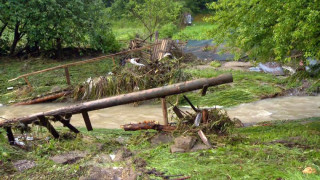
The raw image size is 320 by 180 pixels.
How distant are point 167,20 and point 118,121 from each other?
1629 centimetres

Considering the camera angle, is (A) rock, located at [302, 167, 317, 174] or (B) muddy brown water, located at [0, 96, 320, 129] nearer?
(A) rock, located at [302, 167, 317, 174]

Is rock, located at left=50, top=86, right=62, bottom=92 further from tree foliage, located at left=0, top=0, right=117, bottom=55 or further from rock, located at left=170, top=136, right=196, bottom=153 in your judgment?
rock, located at left=170, top=136, right=196, bottom=153

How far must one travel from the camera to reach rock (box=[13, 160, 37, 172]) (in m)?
5.57

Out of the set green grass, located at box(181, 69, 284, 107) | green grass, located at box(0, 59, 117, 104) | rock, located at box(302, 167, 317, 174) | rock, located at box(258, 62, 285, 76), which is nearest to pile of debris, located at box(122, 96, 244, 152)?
rock, located at box(302, 167, 317, 174)

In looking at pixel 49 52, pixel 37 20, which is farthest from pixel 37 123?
pixel 49 52

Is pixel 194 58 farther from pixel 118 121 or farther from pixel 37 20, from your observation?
pixel 118 121

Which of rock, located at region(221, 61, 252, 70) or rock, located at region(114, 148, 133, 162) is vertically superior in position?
rock, located at region(114, 148, 133, 162)

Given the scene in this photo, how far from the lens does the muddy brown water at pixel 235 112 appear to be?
12.0m

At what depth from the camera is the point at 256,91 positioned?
1471cm

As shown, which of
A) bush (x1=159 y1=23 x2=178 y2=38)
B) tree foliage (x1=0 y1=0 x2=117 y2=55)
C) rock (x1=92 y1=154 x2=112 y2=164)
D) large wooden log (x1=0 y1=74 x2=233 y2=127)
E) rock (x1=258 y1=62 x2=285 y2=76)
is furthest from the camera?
bush (x1=159 y1=23 x2=178 y2=38)

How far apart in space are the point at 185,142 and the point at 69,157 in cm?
180

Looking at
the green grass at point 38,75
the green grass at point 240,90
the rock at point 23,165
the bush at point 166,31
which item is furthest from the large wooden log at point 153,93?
the bush at point 166,31

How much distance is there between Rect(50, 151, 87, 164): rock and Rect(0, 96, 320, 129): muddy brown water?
511 centimetres

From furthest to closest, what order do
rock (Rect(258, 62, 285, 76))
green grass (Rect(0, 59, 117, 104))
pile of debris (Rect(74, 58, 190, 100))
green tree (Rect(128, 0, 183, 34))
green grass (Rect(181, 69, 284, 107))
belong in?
green tree (Rect(128, 0, 183, 34)) < rock (Rect(258, 62, 285, 76)) < green grass (Rect(0, 59, 117, 104)) < pile of debris (Rect(74, 58, 190, 100)) < green grass (Rect(181, 69, 284, 107))
